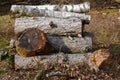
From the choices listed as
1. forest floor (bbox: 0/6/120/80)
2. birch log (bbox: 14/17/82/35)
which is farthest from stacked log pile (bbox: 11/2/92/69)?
forest floor (bbox: 0/6/120/80)

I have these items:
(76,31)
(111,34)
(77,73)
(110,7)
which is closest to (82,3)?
(110,7)

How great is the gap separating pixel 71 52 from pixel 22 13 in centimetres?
372

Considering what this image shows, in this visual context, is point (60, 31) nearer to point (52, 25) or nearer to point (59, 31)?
point (59, 31)

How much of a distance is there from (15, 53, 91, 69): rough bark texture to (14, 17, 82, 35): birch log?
54cm

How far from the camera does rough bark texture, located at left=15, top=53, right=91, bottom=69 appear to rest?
7.14m

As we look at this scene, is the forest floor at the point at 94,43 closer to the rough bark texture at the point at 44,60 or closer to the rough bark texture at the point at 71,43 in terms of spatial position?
the rough bark texture at the point at 44,60

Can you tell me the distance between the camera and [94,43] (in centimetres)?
970

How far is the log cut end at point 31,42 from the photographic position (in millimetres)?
7055

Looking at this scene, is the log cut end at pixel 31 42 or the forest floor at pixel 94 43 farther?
the log cut end at pixel 31 42

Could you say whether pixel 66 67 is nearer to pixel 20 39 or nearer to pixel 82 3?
pixel 20 39

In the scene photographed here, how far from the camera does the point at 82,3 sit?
493 inches

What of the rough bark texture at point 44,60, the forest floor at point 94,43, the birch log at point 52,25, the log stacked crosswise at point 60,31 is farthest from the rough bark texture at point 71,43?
the forest floor at point 94,43

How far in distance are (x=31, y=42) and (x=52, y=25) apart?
2.06ft

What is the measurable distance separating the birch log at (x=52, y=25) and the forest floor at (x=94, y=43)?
748 mm
